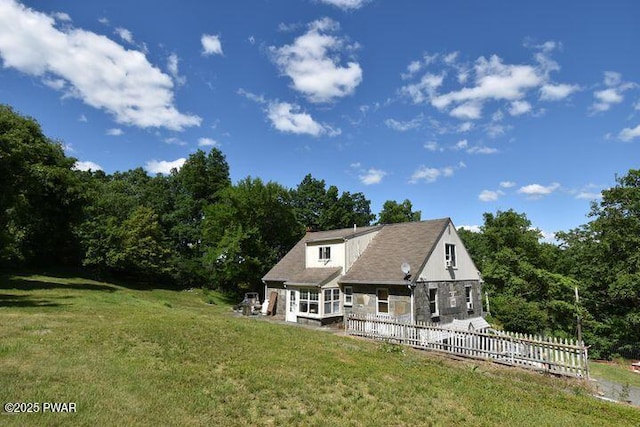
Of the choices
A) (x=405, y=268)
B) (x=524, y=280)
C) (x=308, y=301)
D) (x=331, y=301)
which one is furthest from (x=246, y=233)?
(x=524, y=280)

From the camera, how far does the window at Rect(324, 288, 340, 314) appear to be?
80.0ft

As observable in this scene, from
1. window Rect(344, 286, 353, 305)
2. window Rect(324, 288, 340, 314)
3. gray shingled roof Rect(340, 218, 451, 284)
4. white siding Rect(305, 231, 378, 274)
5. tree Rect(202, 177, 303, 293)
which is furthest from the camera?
tree Rect(202, 177, 303, 293)

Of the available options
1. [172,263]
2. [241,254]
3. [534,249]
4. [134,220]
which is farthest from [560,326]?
Result: [134,220]

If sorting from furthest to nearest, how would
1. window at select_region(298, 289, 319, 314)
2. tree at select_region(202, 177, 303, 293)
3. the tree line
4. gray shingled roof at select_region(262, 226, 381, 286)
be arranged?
tree at select_region(202, 177, 303, 293), the tree line, gray shingled roof at select_region(262, 226, 381, 286), window at select_region(298, 289, 319, 314)

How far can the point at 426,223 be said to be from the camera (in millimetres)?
25875

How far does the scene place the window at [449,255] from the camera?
945 inches

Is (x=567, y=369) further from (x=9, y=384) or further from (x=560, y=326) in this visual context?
(x=560, y=326)

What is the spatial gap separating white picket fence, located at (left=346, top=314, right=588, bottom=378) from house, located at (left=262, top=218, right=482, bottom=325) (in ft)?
8.59

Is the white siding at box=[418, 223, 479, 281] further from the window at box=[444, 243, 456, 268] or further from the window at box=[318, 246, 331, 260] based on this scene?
the window at box=[318, 246, 331, 260]

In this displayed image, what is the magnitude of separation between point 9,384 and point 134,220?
38155mm

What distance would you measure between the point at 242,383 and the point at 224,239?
28.8 metres

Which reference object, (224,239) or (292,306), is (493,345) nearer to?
(292,306)

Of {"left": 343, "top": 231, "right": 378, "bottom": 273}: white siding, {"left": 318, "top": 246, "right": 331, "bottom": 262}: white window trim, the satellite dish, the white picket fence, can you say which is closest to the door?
{"left": 318, "top": 246, "right": 331, "bottom": 262}: white window trim

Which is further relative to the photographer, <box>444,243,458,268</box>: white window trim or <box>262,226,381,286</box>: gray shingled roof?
<box>262,226,381,286</box>: gray shingled roof
